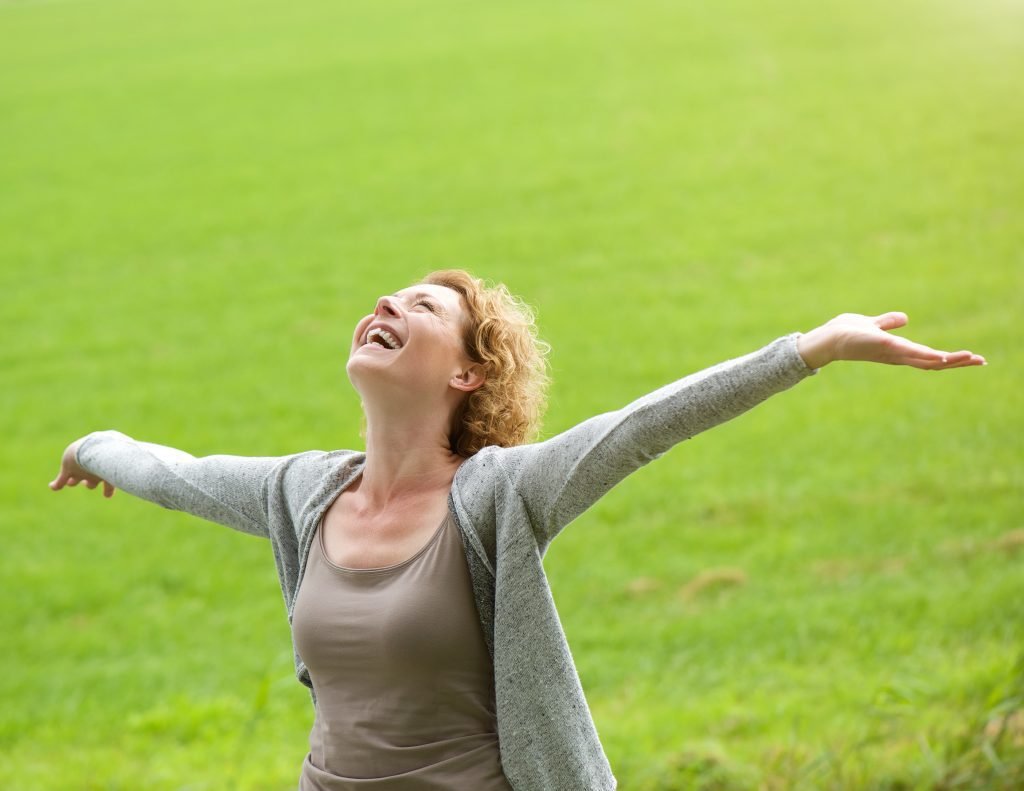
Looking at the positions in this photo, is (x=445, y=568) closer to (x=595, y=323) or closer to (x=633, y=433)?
(x=633, y=433)

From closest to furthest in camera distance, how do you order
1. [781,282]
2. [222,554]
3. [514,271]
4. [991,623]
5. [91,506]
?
[991,623] → [222,554] → [91,506] → [781,282] → [514,271]

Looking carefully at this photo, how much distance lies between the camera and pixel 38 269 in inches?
487

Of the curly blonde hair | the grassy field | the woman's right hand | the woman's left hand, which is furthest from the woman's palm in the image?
the grassy field

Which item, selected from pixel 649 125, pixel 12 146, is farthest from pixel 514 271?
pixel 12 146

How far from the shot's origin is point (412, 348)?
2.16 meters

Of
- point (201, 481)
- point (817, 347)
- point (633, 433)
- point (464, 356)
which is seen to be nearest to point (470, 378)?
point (464, 356)

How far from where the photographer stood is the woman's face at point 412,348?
7.00 feet

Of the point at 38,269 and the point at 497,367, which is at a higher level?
the point at 38,269

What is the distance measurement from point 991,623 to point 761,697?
4.50 feet

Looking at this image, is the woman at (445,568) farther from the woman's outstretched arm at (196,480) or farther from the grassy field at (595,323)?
the grassy field at (595,323)

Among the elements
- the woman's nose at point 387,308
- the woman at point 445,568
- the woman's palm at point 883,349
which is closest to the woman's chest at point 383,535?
the woman at point 445,568

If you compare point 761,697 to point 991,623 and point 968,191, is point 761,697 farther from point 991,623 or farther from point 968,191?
point 968,191

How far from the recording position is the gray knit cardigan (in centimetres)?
184

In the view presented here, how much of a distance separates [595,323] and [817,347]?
8604mm
